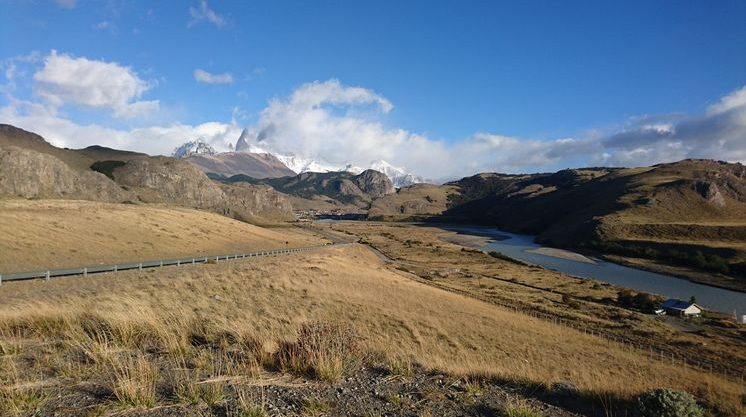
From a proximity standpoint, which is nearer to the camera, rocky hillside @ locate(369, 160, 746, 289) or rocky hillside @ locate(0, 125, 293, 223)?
rocky hillside @ locate(369, 160, 746, 289)

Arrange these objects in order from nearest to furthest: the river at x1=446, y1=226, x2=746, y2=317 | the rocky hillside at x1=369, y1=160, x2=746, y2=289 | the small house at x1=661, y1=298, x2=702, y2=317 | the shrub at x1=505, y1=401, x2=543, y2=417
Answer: the shrub at x1=505, y1=401, x2=543, y2=417
the small house at x1=661, y1=298, x2=702, y2=317
the river at x1=446, y1=226, x2=746, y2=317
the rocky hillside at x1=369, y1=160, x2=746, y2=289

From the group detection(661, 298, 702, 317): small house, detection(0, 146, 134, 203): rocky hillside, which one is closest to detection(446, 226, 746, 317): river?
detection(661, 298, 702, 317): small house

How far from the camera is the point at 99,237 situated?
5800 centimetres

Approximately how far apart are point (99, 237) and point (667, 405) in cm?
6556

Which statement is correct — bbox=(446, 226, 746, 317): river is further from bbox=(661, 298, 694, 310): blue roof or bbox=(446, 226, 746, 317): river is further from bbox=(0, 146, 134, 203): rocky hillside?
bbox=(0, 146, 134, 203): rocky hillside

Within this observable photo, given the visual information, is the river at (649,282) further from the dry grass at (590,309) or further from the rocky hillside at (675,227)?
the dry grass at (590,309)

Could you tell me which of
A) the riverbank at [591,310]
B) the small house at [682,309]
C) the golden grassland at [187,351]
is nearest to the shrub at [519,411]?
the golden grassland at [187,351]

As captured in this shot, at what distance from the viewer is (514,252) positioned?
13750 cm

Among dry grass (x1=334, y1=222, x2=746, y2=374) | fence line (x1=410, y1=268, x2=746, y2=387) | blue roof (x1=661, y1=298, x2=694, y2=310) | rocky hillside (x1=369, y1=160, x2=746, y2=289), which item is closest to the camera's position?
fence line (x1=410, y1=268, x2=746, y2=387)

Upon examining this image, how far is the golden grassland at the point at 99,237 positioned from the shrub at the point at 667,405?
44.9 metres

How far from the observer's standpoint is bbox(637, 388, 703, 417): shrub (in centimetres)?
698

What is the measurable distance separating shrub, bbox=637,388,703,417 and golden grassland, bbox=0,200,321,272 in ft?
147

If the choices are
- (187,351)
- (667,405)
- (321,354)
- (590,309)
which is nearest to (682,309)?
(590,309)

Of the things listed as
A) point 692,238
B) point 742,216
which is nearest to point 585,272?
point 692,238
